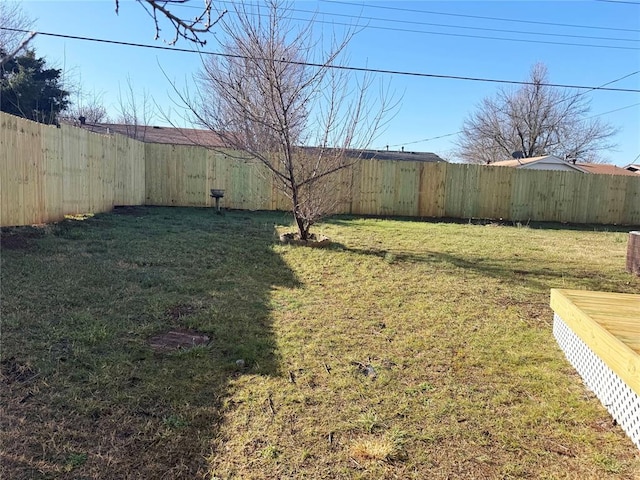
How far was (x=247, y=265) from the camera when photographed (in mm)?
4980

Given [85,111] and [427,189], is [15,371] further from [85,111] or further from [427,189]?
[85,111]

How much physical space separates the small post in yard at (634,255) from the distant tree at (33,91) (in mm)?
14512

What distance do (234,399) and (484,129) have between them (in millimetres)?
31221

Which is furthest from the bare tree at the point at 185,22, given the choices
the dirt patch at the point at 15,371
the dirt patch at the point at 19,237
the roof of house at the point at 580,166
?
the roof of house at the point at 580,166

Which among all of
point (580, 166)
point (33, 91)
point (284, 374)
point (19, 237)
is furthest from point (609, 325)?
point (580, 166)

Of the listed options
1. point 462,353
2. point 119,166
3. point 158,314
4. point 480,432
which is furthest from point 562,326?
point 119,166

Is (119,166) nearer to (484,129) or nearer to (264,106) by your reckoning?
(264,106)

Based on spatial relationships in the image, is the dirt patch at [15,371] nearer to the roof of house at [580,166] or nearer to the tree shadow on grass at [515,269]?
the tree shadow on grass at [515,269]

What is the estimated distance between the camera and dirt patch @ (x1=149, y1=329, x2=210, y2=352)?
8.92 feet

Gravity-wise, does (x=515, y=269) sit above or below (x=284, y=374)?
above

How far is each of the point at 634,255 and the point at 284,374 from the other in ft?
16.5

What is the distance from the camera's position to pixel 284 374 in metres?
2.46

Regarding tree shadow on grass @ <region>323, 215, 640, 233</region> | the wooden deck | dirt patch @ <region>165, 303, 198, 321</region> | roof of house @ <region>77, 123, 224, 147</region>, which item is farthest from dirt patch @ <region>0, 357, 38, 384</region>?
roof of house @ <region>77, 123, 224, 147</region>

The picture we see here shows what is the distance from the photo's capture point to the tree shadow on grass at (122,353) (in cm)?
172
